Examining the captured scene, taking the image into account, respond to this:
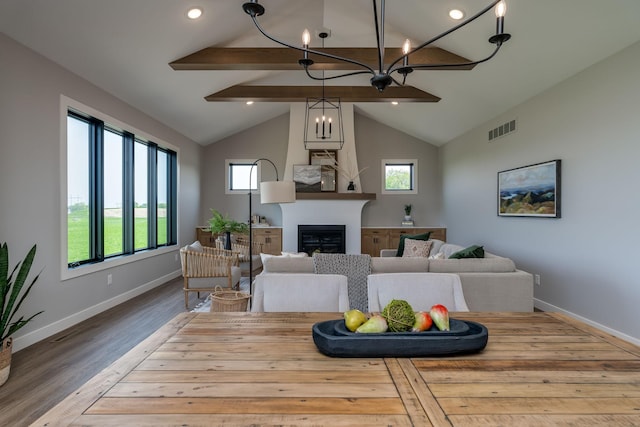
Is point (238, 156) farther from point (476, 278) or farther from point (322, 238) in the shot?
point (476, 278)

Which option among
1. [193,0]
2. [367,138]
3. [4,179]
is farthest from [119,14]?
[367,138]

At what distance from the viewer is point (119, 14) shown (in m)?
3.20

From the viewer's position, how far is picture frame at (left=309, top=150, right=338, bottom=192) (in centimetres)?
769

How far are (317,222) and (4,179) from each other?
527cm

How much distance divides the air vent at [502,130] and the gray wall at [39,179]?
521 centimetres

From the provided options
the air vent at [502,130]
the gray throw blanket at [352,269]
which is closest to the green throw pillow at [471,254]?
the gray throw blanket at [352,269]

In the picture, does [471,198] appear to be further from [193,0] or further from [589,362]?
[589,362]

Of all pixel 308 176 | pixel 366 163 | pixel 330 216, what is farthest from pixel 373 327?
pixel 366 163

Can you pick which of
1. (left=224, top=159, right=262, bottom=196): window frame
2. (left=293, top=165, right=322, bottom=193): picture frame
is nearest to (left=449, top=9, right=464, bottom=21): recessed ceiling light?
(left=293, top=165, right=322, bottom=193): picture frame

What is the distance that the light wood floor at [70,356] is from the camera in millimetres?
2166

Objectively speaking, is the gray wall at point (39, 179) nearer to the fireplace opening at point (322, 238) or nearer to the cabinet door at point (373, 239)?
the fireplace opening at point (322, 238)

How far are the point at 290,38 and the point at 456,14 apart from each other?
2.33m

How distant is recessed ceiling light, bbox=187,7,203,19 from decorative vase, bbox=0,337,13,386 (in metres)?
3.16

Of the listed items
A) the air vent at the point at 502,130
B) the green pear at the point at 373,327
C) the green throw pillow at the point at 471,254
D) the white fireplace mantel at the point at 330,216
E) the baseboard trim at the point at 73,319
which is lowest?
the baseboard trim at the point at 73,319
